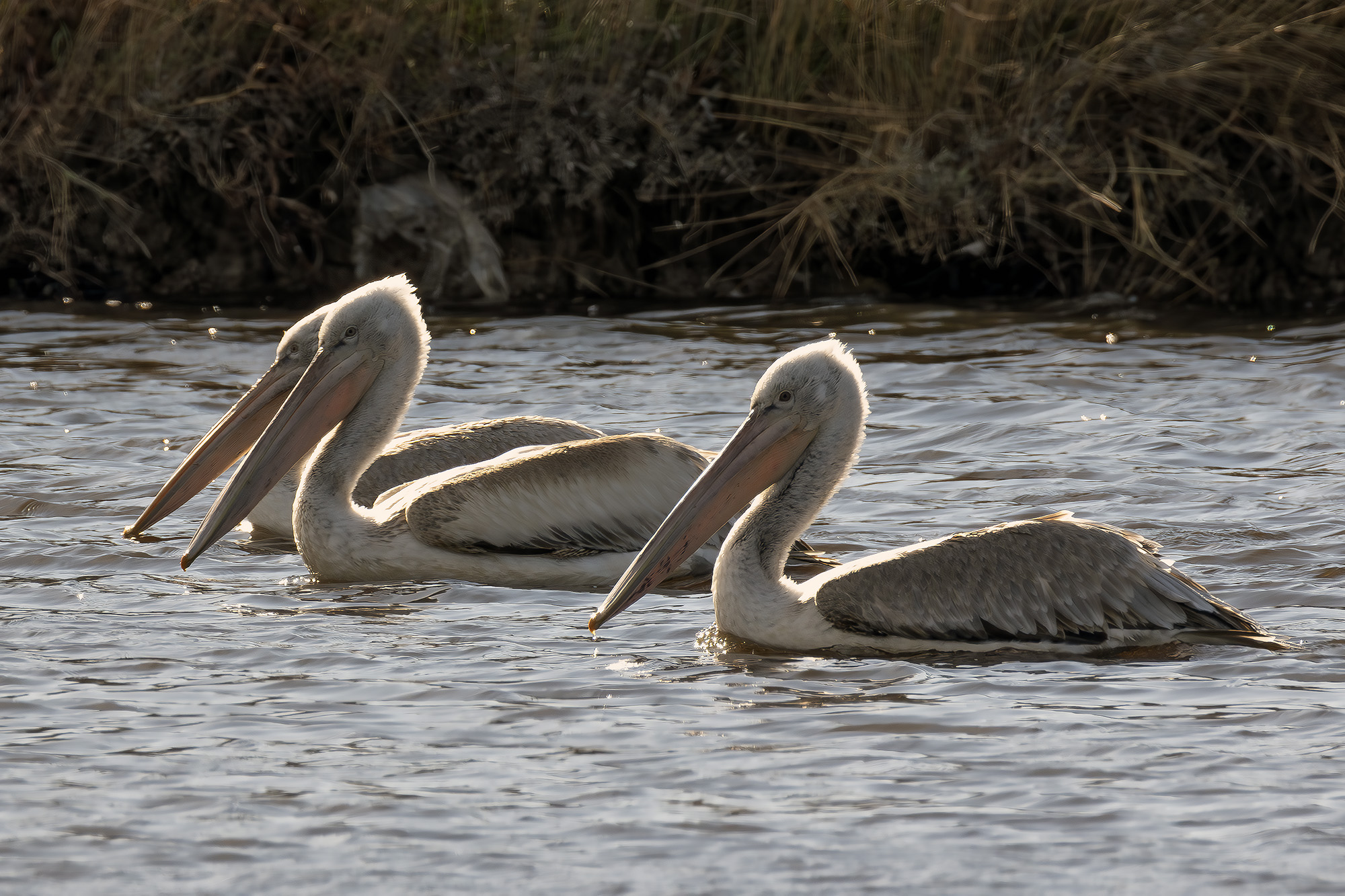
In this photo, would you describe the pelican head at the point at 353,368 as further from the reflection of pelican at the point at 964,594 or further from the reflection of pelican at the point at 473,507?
the reflection of pelican at the point at 964,594

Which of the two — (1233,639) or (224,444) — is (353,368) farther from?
(1233,639)

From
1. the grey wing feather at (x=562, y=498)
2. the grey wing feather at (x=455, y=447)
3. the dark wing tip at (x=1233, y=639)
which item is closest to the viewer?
the dark wing tip at (x=1233, y=639)

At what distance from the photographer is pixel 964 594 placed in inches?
172

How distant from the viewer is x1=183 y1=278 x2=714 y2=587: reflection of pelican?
5.24 metres

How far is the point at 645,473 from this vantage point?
5387 mm

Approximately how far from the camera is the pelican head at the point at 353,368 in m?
5.52

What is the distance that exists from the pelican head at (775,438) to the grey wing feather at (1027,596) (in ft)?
1.22

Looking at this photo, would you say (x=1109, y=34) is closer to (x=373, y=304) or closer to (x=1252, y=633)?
(x=373, y=304)

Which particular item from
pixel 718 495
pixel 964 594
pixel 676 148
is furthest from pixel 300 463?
pixel 676 148

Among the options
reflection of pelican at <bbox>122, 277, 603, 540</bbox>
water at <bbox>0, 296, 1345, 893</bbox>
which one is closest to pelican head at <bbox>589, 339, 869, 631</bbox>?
Result: water at <bbox>0, 296, 1345, 893</bbox>

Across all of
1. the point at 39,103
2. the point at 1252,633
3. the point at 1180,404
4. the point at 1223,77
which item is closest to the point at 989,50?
the point at 1223,77

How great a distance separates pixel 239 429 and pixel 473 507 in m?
0.97

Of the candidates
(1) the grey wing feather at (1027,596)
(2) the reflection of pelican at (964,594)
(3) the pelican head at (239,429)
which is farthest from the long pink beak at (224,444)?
(1) the grey wing feather at (1027,596)

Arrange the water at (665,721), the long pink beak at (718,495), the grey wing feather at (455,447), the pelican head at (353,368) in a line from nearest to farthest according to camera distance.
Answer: the water at (665,721), the long pink beak at (718,495), the pelican head at (353,368), the grey wing feather at (455,447)
